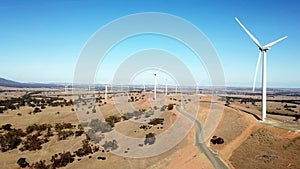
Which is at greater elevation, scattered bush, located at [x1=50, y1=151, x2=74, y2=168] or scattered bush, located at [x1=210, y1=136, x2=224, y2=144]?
scattered bush, located at [x1=210, y1=136, x2=224, y2=144]

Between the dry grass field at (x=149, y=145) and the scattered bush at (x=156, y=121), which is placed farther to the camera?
the scattered bush at (x=156, y=121)

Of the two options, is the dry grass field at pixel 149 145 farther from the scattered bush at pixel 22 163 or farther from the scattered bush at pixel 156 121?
the scattered bush at pixel 22 163

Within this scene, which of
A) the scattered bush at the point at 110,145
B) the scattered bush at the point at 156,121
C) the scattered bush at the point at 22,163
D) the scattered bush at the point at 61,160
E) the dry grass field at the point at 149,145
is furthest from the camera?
the scattered bush at the point at 156,121

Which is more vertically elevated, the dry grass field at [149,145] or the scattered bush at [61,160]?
the dry grass field at [149,145]

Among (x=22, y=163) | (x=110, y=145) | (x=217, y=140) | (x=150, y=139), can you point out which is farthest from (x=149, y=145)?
(x=22, y=163)

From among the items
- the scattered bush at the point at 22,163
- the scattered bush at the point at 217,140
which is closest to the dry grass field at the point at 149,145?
the scattered bush at the point at 22,163

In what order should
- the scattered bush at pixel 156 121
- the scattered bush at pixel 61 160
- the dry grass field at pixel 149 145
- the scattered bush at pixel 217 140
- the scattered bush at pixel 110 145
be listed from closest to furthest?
the dry grass field at pixel 149 145, the scattered bush at pixel 61 160, the scattered bush at pixel 217 140, the scattered bush at pixel 110 145, the scattered bush at pixel 156 121

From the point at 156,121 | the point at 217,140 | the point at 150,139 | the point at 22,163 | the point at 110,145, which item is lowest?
the point at 22,163

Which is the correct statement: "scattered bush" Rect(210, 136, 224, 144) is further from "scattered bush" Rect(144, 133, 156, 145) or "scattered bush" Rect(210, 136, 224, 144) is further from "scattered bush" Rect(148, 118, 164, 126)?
"scattered bush" Rect(148, 118, 164, 126)

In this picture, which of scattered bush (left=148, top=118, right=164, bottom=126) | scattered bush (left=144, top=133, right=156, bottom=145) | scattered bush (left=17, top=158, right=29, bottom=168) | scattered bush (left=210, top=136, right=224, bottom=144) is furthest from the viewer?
scattered bush (left=148, top=118, right=164, bottom=126)

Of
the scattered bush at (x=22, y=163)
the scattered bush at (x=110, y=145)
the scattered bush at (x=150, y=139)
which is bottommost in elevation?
the scattered bush at (x=22, y=163)

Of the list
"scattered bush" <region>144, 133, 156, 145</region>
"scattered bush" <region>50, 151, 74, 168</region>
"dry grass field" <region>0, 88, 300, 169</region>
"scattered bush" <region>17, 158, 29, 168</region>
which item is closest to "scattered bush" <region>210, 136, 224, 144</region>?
"dry grass field" <region>0, 88, 300, 169</region>

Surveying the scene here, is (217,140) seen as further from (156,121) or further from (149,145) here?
(156,121)
